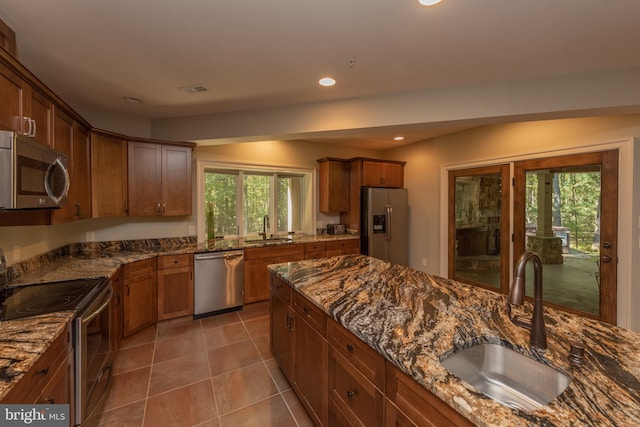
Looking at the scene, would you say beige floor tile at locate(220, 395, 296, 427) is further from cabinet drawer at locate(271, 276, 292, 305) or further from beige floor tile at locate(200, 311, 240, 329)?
beige floor tile at locate(200, 311, 240, 329)

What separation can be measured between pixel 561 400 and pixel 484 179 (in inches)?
153

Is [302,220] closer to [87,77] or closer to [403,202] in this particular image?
[403,202]

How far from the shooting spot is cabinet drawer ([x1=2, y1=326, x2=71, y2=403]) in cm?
103

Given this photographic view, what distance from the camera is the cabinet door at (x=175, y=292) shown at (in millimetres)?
3270

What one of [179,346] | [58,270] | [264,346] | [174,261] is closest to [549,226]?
[264,346]

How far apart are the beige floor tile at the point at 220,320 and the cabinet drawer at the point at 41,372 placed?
1.93 m

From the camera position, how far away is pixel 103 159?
2.99m

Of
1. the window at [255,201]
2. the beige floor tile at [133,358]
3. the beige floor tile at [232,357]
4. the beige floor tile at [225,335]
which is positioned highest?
the window at [255,201]

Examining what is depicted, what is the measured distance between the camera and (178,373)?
238 cm

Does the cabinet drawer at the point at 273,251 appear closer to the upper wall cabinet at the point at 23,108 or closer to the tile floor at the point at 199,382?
the tile floor at the point at 199,382

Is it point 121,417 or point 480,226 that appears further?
point 480,226

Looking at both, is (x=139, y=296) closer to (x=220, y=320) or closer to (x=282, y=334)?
(x=220, y=320)

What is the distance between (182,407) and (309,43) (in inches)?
107

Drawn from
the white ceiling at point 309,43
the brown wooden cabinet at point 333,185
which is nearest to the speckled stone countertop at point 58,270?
the brown wooden cabinet at point 333,185
